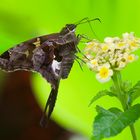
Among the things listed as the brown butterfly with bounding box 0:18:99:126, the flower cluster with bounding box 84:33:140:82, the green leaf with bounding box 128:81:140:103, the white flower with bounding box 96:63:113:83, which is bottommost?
the green leaf with bounding box 128:81:140:103

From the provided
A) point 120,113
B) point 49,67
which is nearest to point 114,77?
point 120,113

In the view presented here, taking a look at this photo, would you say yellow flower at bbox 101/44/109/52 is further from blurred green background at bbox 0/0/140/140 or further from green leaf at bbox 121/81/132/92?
blurred green background at bbox 0/0/140/140

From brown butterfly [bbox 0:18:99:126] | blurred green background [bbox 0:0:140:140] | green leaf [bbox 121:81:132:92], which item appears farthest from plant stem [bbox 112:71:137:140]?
blurred green background [bbox 0:0:140:140]

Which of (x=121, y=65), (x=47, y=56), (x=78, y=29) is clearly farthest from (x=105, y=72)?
(x=78, y=29)

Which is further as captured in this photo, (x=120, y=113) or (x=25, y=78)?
(x=25, y=78)

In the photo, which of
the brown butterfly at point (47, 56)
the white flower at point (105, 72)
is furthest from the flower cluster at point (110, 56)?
the brown butterfly at point (47, 56)

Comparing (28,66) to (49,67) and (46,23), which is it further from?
(46,23)

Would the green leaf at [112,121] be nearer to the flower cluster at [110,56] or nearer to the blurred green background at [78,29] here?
the flower cluster at [110,56]
